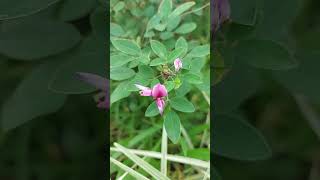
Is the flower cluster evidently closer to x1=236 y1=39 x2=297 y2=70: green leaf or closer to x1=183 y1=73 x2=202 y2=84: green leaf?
x1=183 y1=73 x2=202 y2=84: green leaf

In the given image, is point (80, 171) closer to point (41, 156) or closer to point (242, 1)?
point (41, 156)

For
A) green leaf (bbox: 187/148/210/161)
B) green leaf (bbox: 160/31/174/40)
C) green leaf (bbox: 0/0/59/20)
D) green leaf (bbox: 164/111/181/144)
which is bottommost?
green leaf (bbox: 187/148/210/161)

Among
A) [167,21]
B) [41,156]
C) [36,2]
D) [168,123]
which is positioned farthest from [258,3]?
[41,156]

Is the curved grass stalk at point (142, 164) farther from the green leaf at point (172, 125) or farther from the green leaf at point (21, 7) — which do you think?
the green leaf at point (21, 7)

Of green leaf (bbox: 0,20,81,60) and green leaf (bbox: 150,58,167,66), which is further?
green leaf (bbox: 0,20,81,60)

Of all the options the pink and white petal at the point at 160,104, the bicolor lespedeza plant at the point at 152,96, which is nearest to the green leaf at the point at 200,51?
the bicolor lespedeza plant at the point at 152,96

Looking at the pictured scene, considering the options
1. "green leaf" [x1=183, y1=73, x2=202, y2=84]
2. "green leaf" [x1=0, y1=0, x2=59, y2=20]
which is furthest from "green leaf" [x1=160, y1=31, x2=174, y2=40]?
A: "green leaf" [x1=0, y1=0, x2=59, y2=20]

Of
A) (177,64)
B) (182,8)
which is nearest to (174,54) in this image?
(177,64)
